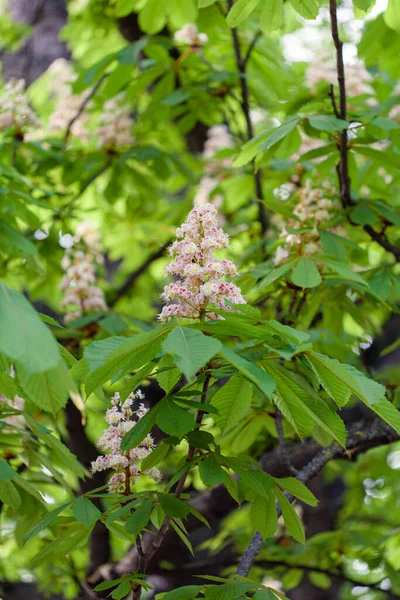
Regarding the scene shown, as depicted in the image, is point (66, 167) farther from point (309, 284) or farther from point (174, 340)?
point (174, 340)

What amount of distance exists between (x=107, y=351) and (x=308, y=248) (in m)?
1.05

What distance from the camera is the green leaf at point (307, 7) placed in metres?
1.50

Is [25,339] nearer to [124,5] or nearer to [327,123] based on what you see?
[327,123]

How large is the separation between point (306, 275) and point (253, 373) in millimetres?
672

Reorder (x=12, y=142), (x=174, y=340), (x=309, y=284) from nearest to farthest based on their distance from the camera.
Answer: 1. (x=174, y=340)
2. (x=309, y=284)
3. (x=12, y=142)

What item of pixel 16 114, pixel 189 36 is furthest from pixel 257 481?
pixel 189 36

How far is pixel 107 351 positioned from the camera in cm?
91

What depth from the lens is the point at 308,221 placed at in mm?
2016

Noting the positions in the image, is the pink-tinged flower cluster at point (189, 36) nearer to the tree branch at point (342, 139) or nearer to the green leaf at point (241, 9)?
the tree branch at point (342, 139)

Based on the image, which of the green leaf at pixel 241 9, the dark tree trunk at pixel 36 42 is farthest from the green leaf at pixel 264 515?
the dark tree trunk at pixel 36 42

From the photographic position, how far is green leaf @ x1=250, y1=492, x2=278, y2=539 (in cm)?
127

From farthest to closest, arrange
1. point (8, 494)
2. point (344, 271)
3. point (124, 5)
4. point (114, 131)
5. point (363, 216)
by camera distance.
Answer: point (114, 131)
point (124, 5)
point (363, 216)
point (344, 271)
point (8, 494)

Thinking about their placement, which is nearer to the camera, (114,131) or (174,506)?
(174,506)

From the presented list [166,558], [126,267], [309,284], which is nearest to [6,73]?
[126,267]
